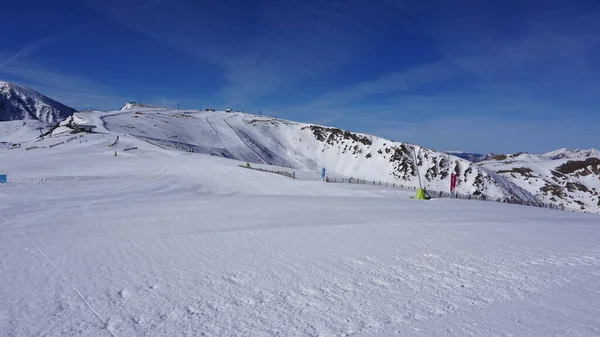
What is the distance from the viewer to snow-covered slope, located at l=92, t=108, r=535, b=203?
73281mm

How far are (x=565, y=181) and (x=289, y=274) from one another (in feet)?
408

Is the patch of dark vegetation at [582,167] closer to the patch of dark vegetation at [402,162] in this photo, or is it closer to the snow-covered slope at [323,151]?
the snow-covered slope at [323,151]

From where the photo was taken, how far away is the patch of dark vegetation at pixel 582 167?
106912mm

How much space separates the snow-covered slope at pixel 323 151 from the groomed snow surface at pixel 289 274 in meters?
57.8

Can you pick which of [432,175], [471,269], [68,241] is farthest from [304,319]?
[432,175]

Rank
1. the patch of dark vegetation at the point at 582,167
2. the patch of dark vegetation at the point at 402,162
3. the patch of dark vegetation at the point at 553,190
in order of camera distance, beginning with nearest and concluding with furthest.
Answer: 1. the patch of dark vegetation at the point at 402,162
2. the patch of dark vegetation at the point at 553,190
3. the patch of dark vegetation at the point at 582,167

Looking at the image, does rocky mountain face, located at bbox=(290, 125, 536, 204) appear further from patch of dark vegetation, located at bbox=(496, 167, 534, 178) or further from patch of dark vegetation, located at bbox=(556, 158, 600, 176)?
patch of dark vegetation, located at bbox=(556, 158, 600, 176)

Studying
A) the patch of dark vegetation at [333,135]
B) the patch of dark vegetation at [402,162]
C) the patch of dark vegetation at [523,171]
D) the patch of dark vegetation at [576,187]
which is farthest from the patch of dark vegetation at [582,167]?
the patch of dark vegetation at [333,135]

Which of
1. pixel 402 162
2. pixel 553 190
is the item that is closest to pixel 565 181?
pixel 553 190

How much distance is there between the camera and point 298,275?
199 inches

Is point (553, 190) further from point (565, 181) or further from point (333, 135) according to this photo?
point (333, 135)

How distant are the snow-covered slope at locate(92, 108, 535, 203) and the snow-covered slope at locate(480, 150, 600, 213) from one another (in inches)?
423

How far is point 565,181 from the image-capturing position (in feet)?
334

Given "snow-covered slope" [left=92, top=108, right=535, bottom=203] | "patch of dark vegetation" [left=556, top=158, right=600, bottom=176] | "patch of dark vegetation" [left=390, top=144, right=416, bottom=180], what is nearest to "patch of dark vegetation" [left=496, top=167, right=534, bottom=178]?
"patch of dark vegetation" [left=556, top=158, right=600, bottom=176]
